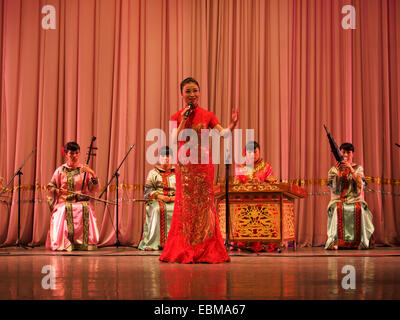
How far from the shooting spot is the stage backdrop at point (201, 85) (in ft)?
26.4

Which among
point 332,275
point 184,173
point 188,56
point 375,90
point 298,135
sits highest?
point 188,56

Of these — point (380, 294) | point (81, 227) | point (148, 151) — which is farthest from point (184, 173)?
point (148, 151)

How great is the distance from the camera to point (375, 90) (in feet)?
26.5

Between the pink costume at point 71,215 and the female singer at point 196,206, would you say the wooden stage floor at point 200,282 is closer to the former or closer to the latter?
the female singer at point 196,206

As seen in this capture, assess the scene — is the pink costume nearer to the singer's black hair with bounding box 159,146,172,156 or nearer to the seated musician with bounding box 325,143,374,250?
the singer's black hair with bounding box 159,146,172,156

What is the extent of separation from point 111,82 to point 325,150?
134 inches

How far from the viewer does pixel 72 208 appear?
6.95 metres

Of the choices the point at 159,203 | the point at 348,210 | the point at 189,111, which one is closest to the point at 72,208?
the point at 159,203

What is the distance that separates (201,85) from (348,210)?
2897 millimetres

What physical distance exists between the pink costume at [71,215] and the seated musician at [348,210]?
308 cm

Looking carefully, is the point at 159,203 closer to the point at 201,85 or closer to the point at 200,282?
the point at 201,85

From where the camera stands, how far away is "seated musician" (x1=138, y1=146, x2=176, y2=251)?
7047 millimetres

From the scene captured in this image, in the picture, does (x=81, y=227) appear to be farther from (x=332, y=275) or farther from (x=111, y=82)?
(x=332, y=275)
